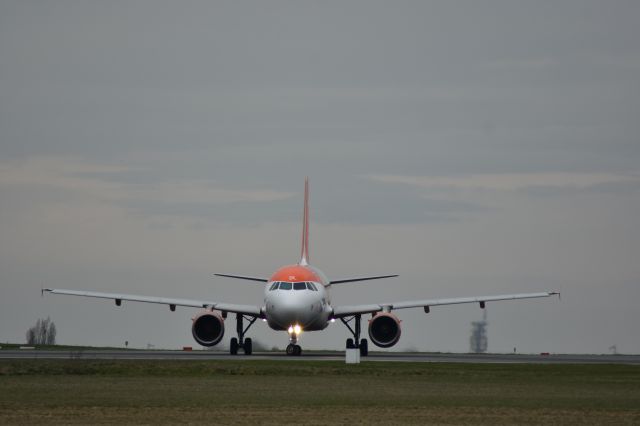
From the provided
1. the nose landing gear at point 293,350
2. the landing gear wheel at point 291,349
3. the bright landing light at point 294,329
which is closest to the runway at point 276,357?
the nose landing gear at point 293,350

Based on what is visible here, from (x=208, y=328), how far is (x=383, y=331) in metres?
9.81

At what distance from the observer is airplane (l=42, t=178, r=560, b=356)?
69062mm

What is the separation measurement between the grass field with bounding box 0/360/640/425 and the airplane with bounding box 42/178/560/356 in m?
12.4

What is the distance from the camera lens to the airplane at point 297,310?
69.1m

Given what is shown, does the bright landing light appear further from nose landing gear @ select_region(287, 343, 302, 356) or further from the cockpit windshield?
the cockpit windshield

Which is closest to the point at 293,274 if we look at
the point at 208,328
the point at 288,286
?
the point at 288,286

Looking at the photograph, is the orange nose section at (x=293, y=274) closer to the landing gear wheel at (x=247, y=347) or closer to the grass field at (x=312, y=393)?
the landing gear wheel at (x=247, y=347)

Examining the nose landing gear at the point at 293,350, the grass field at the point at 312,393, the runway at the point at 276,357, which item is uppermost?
the nose landing gear at the point at 293,350

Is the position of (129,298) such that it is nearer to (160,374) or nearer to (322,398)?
(160,374)

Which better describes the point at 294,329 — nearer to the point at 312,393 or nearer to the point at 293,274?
the point at 293,274

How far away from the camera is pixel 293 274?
6988 cm

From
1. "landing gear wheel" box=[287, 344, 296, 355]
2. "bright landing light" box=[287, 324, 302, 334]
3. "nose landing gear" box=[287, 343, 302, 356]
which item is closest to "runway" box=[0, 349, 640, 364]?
"nose landing gear" box=[287, 343, 302, 356]

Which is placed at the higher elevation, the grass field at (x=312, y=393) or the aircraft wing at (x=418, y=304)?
the aircraft wing at (x=418, y=304)

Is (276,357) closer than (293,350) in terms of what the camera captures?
Yes
